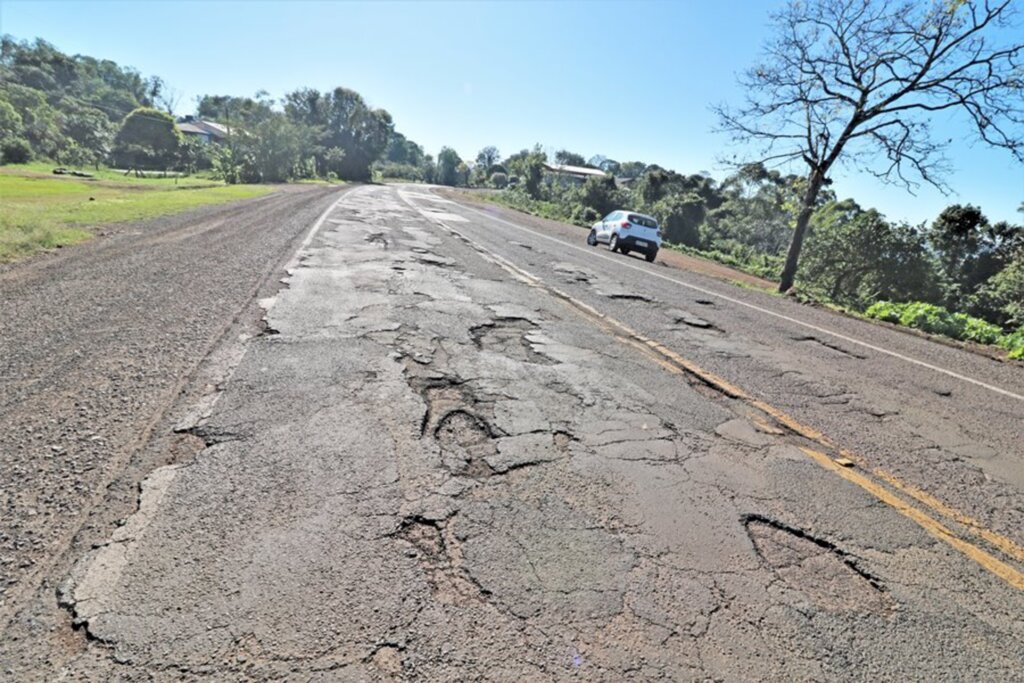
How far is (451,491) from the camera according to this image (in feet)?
8.51

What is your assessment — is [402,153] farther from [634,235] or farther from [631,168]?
[634,235]

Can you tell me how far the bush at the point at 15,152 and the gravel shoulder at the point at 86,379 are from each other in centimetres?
4133

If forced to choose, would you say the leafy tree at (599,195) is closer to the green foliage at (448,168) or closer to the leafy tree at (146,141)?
the leafy tree at (146,141)

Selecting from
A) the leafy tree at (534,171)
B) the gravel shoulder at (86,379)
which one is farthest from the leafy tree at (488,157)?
the gravel shoulder at (86,379)

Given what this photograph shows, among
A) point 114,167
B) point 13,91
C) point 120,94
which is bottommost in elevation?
point 114,167

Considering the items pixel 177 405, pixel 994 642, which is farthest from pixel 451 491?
pixel 994 642

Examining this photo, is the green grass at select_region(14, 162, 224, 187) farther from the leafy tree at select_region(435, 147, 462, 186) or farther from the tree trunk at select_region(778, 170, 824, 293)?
the leafy tree at select_region(435, 147, 462, 186)

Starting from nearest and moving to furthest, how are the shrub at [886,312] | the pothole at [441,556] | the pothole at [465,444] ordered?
1. the pothole at [441,556]
2. the pothole at [465,444]
3. the shrub at [886,312]

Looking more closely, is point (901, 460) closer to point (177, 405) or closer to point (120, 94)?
point (177, 405)

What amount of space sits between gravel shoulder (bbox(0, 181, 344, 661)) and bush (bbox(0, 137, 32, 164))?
4133 centimetres

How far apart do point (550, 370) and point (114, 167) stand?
65669mm

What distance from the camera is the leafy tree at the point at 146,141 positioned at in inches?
2067

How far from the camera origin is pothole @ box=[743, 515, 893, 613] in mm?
2154

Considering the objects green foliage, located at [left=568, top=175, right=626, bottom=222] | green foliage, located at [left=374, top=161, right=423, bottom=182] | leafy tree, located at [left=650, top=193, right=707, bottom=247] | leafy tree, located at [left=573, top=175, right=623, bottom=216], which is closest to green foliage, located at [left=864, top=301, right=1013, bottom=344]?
leafy tree, located at [left=650, top=193, right=707, bottom=247]
